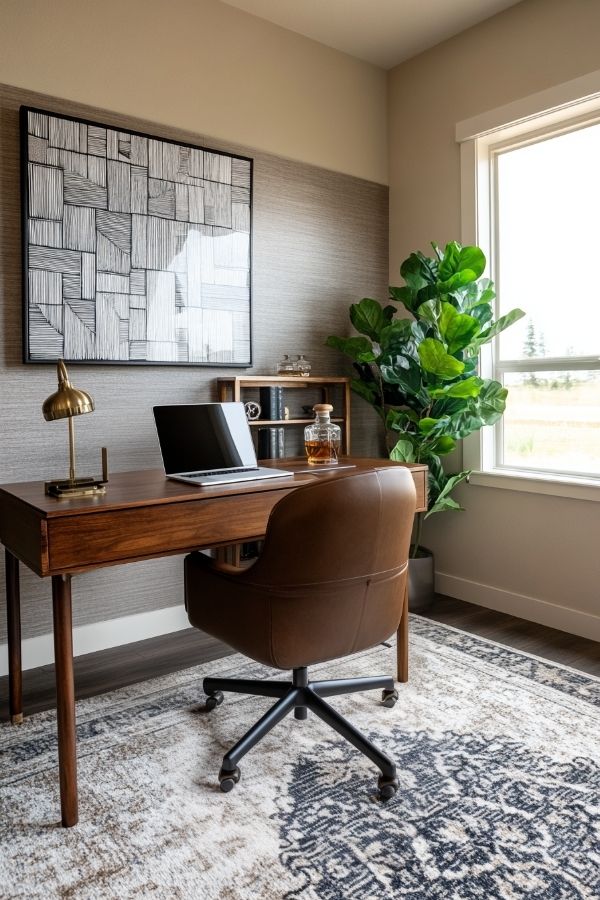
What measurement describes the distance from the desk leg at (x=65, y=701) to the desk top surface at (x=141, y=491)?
189 mm

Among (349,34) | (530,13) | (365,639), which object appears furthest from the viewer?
(349,34)

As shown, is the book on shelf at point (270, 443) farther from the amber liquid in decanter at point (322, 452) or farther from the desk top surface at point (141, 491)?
the desk top surface at point (141, 491)

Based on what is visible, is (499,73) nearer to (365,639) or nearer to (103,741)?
(365,639)

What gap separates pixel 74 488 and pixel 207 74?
2.11m

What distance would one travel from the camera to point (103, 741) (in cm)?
211

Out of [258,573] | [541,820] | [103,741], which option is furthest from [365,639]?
[103,741]

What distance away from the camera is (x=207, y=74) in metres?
3.08

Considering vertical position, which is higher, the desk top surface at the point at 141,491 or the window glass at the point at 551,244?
the window glass at the point at 551,244

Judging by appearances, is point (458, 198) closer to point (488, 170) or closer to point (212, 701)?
point (488, 170)

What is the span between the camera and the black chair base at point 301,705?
1.84m

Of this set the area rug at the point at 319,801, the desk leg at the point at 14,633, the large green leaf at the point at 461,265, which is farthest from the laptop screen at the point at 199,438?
the large green leaf at the point at 461,265

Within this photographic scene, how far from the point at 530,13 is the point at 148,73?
172 centimetres

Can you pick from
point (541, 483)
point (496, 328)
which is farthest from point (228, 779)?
point (496, 328)

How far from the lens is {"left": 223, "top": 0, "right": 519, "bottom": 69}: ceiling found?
3.15m
